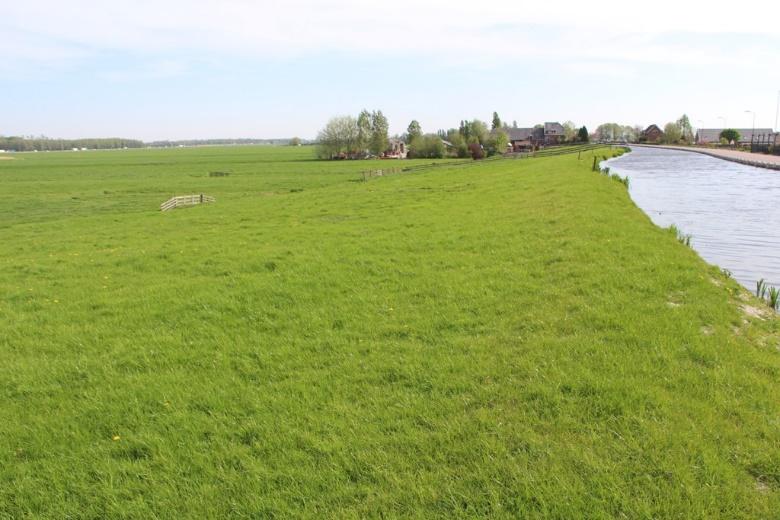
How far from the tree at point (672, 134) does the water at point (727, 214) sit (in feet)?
402

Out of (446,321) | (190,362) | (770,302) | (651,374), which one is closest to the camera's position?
(651,374)

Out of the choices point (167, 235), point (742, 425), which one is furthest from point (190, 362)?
point (167, 235)

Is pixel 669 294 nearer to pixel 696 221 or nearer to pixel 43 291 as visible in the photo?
pixel 43 291

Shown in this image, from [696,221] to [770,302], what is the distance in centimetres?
1270

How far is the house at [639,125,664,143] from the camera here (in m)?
167

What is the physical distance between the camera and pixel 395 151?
131125 millimetres

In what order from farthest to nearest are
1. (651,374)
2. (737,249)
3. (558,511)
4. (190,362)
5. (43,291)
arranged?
(737,249) → (43,291) → (190,362) → (651,374) → (558,511)

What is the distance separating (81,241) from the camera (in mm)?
18797

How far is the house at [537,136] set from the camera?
157 m

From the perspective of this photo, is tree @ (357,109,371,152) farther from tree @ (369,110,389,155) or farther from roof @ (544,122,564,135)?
roof @ (544,122,564,135)

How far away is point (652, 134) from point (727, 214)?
6763 inches

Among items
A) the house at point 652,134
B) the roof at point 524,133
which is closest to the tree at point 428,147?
the roof at point 524,133

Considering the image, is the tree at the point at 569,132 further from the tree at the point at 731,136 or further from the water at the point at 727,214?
the water at the point at 727,214

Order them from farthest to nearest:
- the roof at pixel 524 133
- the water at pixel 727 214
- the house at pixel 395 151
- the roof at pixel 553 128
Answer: the roof at pixel 553 128, the roof at pixel 524 133, the house at pixel 395 151, the water at pixel 727 214
